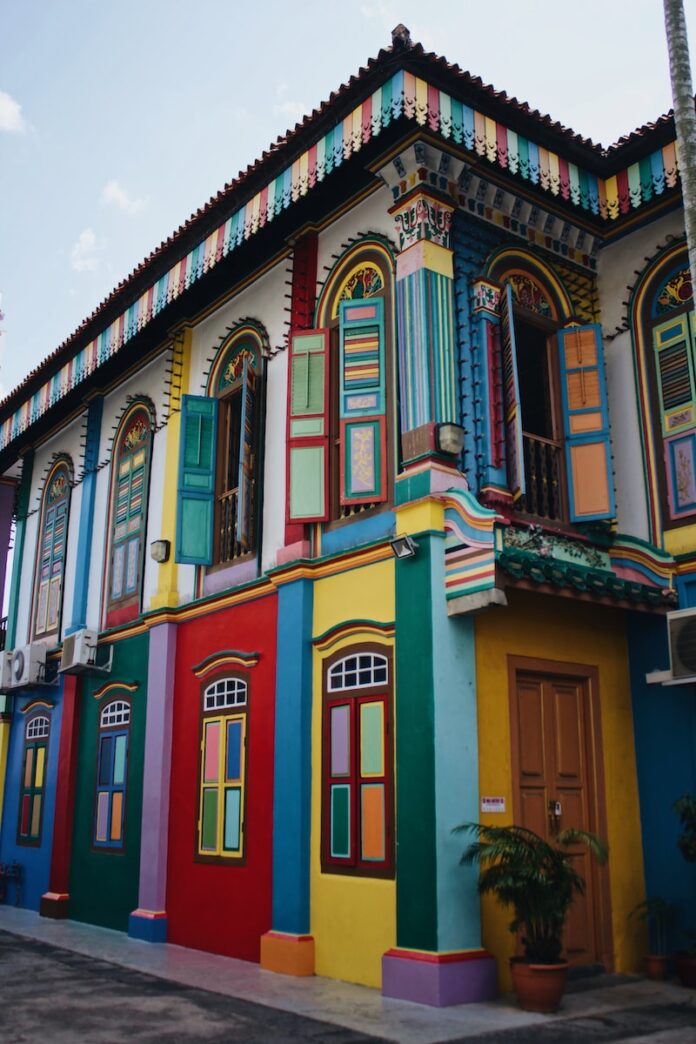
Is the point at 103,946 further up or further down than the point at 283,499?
Answer: further down

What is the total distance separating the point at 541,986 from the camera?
719 centimetres

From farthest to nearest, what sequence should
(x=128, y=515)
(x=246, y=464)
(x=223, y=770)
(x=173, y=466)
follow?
(x=128, y=515), (x=173, y=466), (x=246, y=464), (x=223, y=770)

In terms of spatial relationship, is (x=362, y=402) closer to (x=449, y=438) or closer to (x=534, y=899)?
(x=449, y=438)

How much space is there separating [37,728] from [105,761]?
2.50 metres

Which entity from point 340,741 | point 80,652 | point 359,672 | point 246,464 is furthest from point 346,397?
point 80,652

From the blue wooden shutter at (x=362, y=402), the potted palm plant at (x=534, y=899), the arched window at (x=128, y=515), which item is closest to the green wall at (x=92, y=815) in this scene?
the arched window at (x=128, y=515)

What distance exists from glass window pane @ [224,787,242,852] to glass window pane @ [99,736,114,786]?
2.96m

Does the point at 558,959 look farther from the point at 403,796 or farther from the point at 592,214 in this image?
the point at 592,214

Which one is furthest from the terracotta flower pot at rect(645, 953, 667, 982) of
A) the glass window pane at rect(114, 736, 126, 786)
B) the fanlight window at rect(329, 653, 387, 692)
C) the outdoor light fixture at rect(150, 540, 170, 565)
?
the outdoor light fixture at rect(150, 540, 170, 565)

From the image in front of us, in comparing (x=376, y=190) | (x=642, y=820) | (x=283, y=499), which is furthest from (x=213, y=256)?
(x=642, y=820)

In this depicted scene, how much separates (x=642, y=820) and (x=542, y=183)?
19.6ft

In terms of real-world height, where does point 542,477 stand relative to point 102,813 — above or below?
above

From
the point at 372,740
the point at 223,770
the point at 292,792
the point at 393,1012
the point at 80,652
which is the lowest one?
the point at 393,1012

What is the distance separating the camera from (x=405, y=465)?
8.73 m
